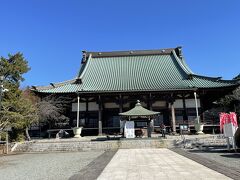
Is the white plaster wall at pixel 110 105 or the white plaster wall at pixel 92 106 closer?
the white plaster wall at pixel 92 106

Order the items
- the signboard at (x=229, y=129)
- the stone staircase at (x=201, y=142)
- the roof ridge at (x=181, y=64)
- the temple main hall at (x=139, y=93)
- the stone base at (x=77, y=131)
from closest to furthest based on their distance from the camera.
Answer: the signboard at (x=229, y=129), the stone staircase at (x=201, y=142), the stone base at (x=77, y=131), the temple main hall at (x=139, y=93), the roof ridge at (x=181, y=64)

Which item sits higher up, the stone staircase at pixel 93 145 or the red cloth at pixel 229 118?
the red cloth at pixel 229 118

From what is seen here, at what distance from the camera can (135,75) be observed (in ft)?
95.2

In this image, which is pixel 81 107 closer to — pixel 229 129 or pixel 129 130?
pixel 129 130

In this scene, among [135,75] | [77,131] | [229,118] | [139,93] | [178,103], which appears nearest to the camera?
[229,118]

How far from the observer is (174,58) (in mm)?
32688

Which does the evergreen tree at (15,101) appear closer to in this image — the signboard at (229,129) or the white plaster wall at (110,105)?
the white plaster wall at (110,105)

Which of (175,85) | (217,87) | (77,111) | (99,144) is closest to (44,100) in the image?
(77,111)

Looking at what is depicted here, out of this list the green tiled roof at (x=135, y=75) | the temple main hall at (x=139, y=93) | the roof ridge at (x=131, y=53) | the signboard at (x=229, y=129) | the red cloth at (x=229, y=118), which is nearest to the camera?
the signboard at (x=229, y=129)

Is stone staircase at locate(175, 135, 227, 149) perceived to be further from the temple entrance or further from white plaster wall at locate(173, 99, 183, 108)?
white plaster wall at locate(173, 99, 183, 108)

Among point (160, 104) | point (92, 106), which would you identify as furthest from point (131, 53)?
point (92, 106)

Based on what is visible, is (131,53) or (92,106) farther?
(131,53)

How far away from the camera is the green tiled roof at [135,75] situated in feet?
84.8

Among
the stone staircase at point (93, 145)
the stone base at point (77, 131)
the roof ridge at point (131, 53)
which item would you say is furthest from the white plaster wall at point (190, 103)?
the stone base at point (77, 131)
